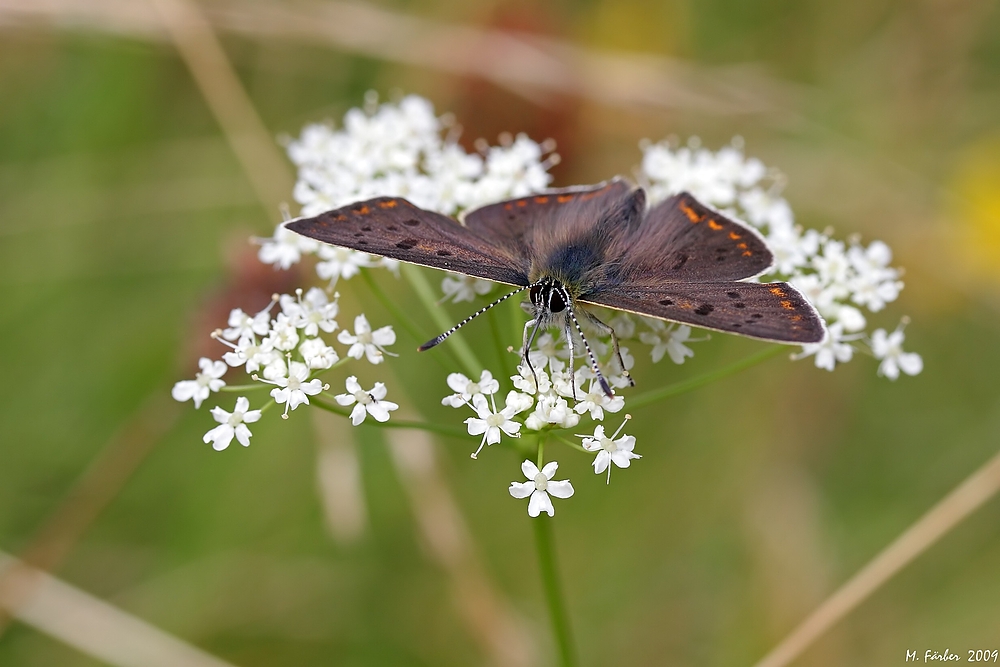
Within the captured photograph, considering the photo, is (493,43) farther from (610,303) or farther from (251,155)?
(610,303)

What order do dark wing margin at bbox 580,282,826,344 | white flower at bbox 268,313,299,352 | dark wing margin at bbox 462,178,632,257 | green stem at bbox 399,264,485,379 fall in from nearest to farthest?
1. dark wing margin at bbox 580,282,826,344
2. white flower at bbox 268,313,299,352
3. green stem at bbox 399,264,485,379
4. dark wing margin at bbox 462,178,632,257

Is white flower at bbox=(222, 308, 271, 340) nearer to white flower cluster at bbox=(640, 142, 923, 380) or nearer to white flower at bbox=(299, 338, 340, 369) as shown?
white flower at bbox=(299, 338, 340, 369)

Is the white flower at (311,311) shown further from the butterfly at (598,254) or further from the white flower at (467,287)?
the white flower at (467,287)

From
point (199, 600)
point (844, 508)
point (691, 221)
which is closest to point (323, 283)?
point (199, 600)

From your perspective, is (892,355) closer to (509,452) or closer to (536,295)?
(536,295)

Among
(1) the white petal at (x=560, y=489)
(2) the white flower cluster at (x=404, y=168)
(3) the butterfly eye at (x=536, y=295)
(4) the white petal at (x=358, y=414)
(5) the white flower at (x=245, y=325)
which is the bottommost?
(1) the white petal at (x=560, y=489)

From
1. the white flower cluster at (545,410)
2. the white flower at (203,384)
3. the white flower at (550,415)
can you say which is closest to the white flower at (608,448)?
the white flower cluster at (545,410)

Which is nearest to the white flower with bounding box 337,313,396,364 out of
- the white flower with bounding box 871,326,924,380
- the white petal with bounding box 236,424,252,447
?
the white petal with bounding box 236,424,252,447
